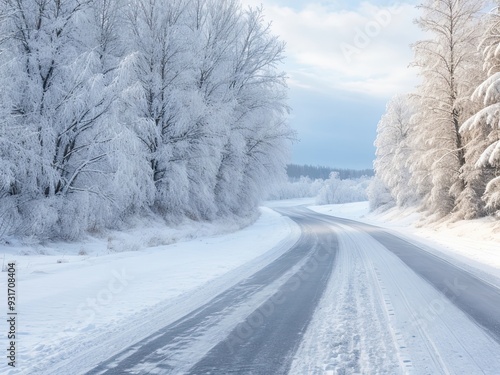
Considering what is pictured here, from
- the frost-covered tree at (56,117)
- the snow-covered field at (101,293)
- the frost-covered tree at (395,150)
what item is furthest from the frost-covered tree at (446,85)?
the frost-covered tree at (56,117)

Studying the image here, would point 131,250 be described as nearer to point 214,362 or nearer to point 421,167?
point 214,362

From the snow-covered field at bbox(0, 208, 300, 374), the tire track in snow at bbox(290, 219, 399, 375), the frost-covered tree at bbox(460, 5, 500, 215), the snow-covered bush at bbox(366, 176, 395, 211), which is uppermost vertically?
the frost-covered tree at bbox(460, 5, 500, 215)

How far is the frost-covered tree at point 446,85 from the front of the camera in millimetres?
20141

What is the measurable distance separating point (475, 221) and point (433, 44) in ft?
34.9

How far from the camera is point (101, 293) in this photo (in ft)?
21.5

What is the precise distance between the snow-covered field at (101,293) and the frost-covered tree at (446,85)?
46.9 ft

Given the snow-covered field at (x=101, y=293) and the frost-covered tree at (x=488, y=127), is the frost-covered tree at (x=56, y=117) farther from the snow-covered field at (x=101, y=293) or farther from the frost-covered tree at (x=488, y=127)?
the frost-covered tree at (x=488, y=127)

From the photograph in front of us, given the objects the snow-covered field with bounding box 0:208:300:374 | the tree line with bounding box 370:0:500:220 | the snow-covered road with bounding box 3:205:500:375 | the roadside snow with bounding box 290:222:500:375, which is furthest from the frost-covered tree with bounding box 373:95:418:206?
the roadside snow with bounding box 290:222:500:375

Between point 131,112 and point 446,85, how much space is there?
1802 cm

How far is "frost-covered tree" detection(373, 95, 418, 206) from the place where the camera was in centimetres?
3559

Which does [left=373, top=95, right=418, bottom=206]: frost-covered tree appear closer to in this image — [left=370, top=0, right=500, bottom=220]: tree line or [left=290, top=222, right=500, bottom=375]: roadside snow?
[left=370, top=0, right=500, bottom=220]: tree line

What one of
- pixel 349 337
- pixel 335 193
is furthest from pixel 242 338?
pixel 335 193

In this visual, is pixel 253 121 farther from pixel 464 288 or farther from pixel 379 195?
pixel 379 195

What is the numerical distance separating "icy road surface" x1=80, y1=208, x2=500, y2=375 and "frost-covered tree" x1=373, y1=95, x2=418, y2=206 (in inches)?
1158
